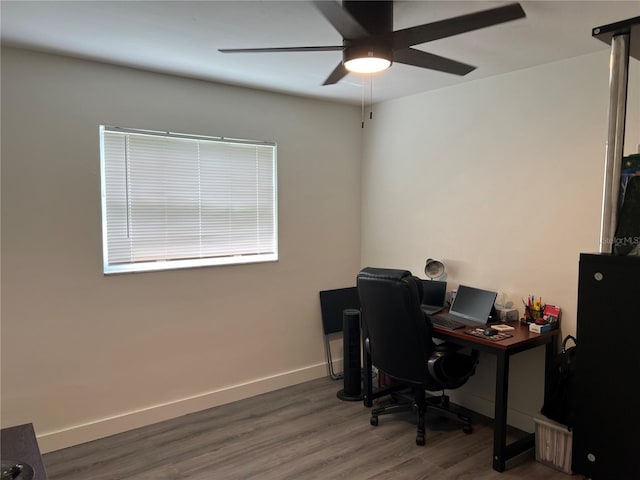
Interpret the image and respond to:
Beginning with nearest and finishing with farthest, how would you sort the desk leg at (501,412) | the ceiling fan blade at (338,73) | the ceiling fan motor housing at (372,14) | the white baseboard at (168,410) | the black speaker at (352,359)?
the ceiling fan motor housing at (372,14)
the ceiling fan blade at (338,73)
the desk leg at (501,412)
the white baseboard at (168,410)
the black speaker at (352,359)

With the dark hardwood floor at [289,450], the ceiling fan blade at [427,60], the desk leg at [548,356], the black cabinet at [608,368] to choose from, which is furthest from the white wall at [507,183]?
the black cabinet at [608,368]

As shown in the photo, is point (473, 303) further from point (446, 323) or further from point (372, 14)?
point (372, 14)

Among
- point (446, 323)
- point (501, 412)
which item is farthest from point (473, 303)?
point (501, 412)

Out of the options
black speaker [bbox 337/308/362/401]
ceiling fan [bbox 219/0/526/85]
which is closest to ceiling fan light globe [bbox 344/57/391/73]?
ceiling fan [bbox 219/0/526/85]

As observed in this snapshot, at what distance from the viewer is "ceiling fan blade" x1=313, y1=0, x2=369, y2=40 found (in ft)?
5.45

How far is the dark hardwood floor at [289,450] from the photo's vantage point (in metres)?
2.57

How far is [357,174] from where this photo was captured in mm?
4195

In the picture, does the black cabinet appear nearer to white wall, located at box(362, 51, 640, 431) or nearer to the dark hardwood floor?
the dark hardwood floor

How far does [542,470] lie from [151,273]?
110 inches

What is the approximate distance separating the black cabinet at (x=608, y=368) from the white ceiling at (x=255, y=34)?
143 cm

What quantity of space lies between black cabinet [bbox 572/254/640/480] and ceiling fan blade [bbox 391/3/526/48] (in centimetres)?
99

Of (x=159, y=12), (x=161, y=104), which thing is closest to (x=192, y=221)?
(x=161, y=104)

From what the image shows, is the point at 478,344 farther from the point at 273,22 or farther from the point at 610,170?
the point at 273,22

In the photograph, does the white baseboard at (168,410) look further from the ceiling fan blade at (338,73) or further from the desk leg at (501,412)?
the ceiling fan blade at (338,73)
